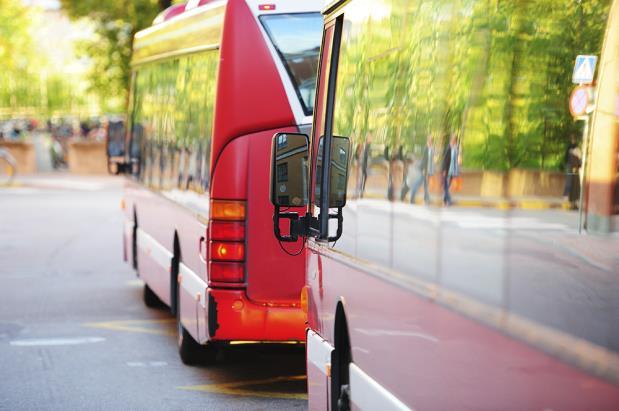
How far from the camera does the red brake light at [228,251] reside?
336 inches

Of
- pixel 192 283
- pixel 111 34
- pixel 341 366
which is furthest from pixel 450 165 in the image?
pixel 111 34

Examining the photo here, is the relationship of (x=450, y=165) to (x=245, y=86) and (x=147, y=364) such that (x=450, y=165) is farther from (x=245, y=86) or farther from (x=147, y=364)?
(x=147, y=364)

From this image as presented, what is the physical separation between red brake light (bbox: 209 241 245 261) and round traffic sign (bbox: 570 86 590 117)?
17.7ft

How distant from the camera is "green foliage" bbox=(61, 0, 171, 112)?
1666 inches

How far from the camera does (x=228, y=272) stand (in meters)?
8.55

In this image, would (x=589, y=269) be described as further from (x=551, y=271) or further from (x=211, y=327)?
(x=211, y=327)

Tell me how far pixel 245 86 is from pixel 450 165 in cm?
459

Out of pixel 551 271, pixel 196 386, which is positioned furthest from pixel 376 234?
pixel 196 386

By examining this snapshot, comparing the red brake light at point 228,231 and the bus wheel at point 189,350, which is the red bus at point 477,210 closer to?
the red brake light at point 228,231

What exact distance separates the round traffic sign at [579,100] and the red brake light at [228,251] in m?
5.38

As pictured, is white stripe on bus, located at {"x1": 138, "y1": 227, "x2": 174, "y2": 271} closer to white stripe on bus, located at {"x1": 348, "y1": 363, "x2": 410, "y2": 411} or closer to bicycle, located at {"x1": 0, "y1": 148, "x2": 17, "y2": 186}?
white stripe on bus, located at {"x1": 348, "y1": 363, "x2": 410, "y2": 411}

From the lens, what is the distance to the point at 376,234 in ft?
16.6

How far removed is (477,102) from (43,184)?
117 ft

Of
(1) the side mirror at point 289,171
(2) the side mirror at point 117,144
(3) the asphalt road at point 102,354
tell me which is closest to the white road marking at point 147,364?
(3) the asphalt road at point 102,354
